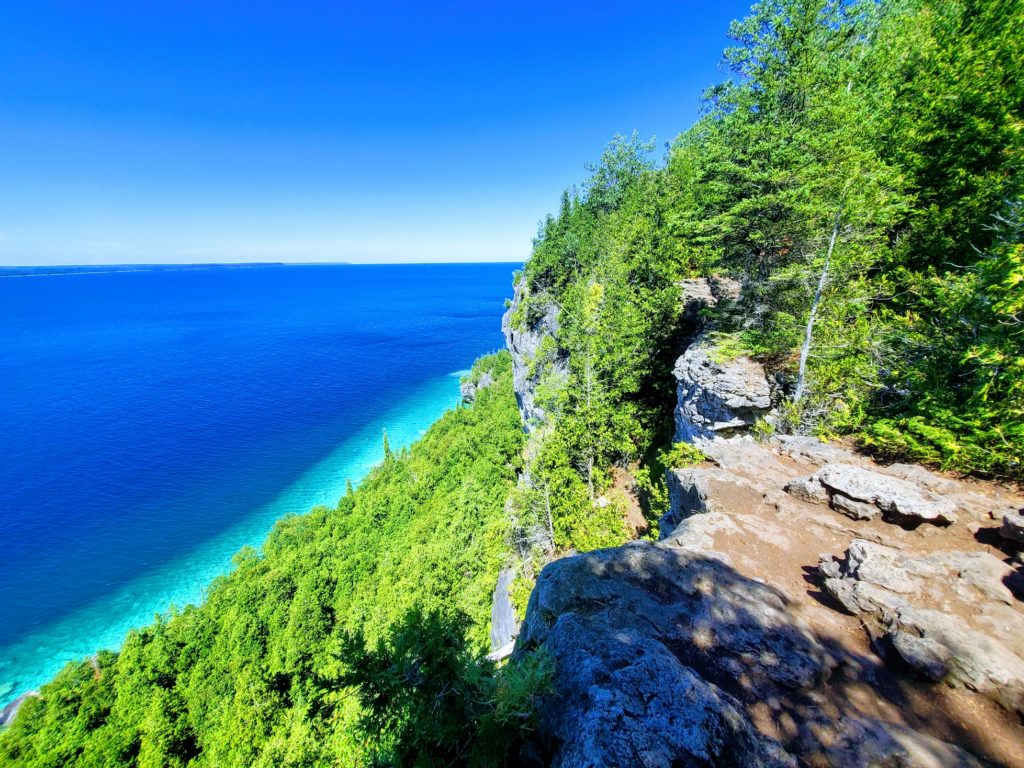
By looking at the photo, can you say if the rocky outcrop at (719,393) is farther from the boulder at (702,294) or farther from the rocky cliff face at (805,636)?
the boulder at (702,294)

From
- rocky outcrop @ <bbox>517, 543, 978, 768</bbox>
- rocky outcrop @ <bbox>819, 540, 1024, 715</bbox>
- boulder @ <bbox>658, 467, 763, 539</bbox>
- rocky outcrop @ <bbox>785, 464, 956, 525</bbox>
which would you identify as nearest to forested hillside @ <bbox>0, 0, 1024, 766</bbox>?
rocky outcrop @ <bbox>517, 543, 978, 768</bbox>

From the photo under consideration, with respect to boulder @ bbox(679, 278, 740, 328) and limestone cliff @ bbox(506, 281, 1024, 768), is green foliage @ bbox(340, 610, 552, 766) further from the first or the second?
boulder @ bbox(679, 278, 740, 328)

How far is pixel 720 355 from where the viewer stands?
14352 mm

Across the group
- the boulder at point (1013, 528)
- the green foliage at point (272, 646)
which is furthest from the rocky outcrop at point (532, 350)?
the boulder at point (1013, 528)

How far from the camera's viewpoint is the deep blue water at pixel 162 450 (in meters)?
33.2

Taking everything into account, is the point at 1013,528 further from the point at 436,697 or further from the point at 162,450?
the point at 162,450

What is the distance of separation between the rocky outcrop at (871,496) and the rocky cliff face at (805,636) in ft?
0.10

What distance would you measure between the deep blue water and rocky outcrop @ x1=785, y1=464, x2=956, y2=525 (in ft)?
143

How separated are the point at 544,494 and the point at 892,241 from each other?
16195 mm

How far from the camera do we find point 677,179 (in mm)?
30797

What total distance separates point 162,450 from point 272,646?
41.6 m

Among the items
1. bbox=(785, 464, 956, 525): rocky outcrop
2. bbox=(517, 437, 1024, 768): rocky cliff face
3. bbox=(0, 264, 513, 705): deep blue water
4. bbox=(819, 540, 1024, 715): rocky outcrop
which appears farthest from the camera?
bbox=(0, 264, 513, 705): deep blue water

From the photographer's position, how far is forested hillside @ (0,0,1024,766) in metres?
7.27

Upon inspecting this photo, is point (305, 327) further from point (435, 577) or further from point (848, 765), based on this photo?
point (848, 765)
